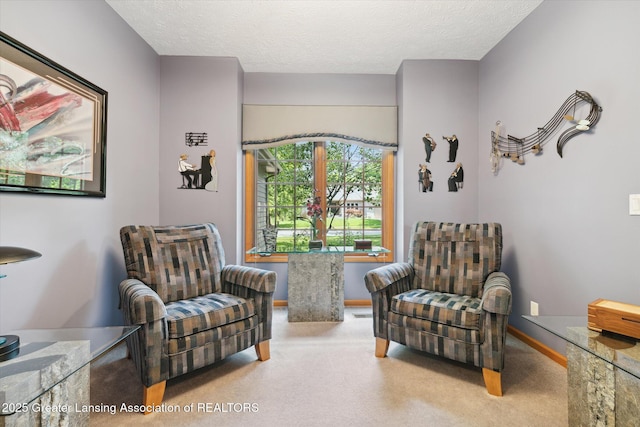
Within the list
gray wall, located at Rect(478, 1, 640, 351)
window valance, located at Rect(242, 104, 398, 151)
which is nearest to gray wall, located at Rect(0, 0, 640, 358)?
gray wall, located at Rect(478, 1, 640, 351)

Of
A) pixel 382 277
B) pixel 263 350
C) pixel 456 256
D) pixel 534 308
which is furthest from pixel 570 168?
pixel 263 350

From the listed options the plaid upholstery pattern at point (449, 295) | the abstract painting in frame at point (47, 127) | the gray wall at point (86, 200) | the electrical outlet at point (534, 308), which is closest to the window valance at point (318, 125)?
the gray wall at point (86, 200)

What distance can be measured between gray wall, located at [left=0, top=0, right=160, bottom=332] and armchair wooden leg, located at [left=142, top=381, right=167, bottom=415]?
78 centimetres

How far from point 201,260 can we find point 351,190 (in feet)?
6.16

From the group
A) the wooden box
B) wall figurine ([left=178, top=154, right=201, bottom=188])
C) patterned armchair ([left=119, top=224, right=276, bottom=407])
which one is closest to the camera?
the wooden box

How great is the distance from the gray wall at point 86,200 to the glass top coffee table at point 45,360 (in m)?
0.53

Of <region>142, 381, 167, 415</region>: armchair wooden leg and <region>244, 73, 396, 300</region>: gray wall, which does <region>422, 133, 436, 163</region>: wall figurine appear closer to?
<region>244, 73, 396, 300</region>: gray wall

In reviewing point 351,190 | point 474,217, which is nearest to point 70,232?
point 351,190

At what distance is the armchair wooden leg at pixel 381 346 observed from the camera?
7.10ft

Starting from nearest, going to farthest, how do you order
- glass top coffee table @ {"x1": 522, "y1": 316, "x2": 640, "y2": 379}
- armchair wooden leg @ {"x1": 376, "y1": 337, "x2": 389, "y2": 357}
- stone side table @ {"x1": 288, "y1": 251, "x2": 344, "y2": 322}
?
glass top coffee table @ {"x1": 522, "y1": 316, "x2": 640, "y2": 379} < armchair wooden leg @ {"x1": 376, "y1": 337, "x2": 389, "y2": 357} < stone side table @ {"x1": 288, "y1": 251, "x2": 344, "y2": 322}

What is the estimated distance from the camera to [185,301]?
6.80 feet

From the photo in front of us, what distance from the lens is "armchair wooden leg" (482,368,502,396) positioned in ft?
5.62

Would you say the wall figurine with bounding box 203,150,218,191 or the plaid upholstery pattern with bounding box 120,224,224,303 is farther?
the wall figurine with bounding box 203,150,218,191

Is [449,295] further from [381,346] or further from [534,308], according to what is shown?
[534,308]
